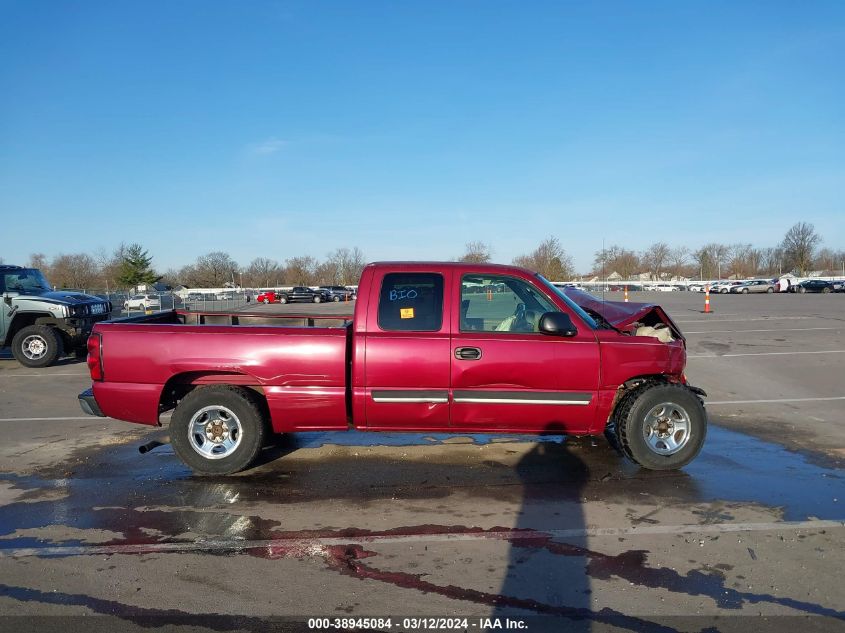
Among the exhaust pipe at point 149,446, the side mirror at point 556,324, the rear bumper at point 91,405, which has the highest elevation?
the side mirror at point 556,324

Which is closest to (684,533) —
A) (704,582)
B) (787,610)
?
(704,582)

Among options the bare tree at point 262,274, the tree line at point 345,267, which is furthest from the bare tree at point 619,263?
the bare tree at point 262,274

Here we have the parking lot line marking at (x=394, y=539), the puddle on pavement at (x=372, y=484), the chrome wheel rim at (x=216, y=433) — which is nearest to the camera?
the parking lot line marking at (x=394, y=539)

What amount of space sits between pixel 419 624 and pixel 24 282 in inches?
559

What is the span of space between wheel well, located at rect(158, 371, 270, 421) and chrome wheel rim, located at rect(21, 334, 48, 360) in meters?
9.30

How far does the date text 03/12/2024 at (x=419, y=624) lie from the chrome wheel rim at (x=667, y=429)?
2.85 metres

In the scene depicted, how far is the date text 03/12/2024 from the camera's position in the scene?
314cm

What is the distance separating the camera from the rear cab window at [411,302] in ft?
17.7

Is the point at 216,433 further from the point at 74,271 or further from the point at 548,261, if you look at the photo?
the point at 74,271

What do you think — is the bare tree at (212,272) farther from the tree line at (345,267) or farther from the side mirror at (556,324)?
the side mirror at (556,324)

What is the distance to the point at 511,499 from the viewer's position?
4.96 metres

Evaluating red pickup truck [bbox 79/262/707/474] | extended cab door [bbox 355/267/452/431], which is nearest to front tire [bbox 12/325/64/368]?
red pickup truck [bbox 79/262/707/474]

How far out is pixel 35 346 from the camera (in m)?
13.1

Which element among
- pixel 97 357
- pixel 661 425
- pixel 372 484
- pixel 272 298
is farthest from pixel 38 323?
pixel 272 298
